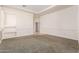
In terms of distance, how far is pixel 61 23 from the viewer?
1584 mm

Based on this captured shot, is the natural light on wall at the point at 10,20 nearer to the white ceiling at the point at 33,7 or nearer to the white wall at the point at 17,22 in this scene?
the white wall at the point at 17,22

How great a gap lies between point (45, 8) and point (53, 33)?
354 millimetres

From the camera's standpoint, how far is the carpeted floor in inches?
61.3

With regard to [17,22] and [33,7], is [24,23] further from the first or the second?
[33,7]

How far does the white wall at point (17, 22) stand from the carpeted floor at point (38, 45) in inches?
3.2

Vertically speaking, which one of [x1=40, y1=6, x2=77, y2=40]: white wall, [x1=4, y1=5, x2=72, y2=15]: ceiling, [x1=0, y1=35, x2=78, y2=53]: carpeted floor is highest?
[x1=4, y1=5, x2=72, y2=15]: ceiling

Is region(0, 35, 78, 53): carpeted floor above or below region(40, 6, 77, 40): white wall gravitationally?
below

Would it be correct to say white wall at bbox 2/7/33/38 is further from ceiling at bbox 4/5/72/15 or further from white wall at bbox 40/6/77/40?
white wall at bbox 40/6/77/40

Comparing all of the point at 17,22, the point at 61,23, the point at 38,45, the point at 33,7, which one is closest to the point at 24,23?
the point at 17,22

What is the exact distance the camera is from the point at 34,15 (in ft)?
5.23

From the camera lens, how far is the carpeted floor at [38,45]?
1557 mm

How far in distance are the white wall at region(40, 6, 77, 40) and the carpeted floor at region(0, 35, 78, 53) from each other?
0.08 meters

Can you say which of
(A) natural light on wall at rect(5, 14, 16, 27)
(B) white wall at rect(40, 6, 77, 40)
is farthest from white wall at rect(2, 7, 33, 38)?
(B) white wall at rect(40, 6, 77, 40)
